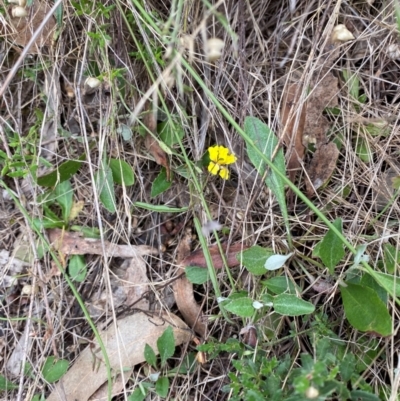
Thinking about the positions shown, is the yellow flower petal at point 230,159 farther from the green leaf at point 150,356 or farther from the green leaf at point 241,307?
the green leaf at point 150,356

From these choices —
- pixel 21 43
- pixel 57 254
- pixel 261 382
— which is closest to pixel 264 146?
pixel 261 382

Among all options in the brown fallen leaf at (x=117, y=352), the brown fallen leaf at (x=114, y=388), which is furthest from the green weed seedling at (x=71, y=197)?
the brown fallen leaf at (x=114, y=388)

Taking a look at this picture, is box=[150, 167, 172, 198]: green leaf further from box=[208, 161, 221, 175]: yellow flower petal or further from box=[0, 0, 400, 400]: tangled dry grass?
box=[208, 161, 221, 175]: yellow flower petal

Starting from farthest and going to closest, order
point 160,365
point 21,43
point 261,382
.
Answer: point 21,43 → point 160,365 → point 261,382

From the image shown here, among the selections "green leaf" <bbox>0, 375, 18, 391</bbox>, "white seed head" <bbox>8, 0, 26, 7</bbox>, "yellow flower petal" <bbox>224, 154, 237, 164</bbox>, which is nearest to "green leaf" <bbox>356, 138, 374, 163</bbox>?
"yellow flower petal" <bbox>224, 154, 237, 164</bbox>

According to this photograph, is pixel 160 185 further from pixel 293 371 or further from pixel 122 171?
pixel 293 371

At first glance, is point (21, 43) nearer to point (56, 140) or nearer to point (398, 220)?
point (56, 140)

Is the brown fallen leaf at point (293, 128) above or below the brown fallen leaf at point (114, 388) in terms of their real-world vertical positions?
above
